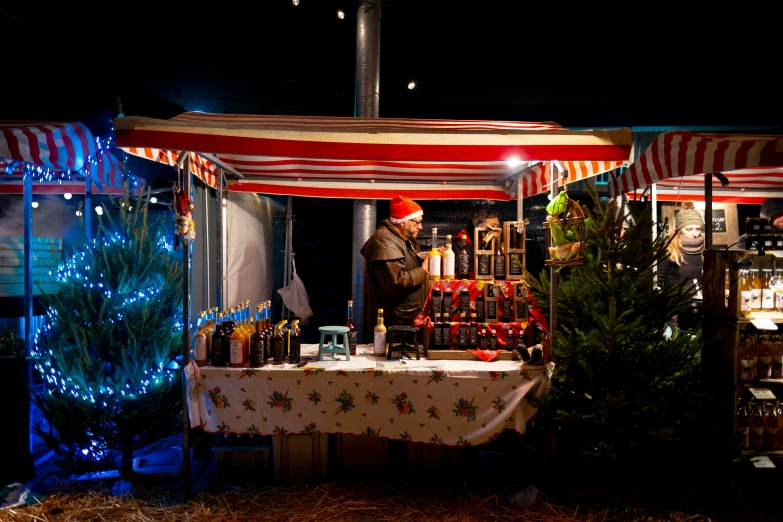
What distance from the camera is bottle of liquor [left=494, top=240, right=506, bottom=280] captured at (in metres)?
4.00

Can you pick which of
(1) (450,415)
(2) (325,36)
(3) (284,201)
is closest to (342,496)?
(1) (450,415)

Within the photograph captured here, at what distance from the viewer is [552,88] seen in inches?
461

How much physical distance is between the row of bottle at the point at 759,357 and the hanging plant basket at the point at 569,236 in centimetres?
156

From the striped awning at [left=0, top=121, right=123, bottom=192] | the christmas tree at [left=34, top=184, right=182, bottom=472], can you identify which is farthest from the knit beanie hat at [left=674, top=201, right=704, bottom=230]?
the striped awning at [left=0, top=121, right=123, bottom=192]

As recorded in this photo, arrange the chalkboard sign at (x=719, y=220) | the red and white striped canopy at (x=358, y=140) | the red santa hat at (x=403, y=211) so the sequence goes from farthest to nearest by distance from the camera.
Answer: the chalkboard sign at (x=719, y=220) < the red santa hat at (x=403, y=211) < the red and white striped canopy at (x=358, y=140)

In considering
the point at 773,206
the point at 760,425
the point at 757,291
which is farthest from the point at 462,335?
the point at 773,206

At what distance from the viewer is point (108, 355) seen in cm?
372

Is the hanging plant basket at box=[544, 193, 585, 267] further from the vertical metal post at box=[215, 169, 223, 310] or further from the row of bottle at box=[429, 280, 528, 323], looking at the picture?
the vertical metal post at box=[215, 169, 223, 310]

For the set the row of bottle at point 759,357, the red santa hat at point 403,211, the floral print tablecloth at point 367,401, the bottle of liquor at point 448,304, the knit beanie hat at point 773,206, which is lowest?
the floral print tablecloth at point 367,401

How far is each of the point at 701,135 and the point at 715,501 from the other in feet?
9.18


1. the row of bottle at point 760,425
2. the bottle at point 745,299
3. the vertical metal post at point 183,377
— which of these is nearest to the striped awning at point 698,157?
the bottle at point 745,299

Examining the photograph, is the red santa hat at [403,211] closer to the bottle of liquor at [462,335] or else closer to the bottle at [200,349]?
the bottle of liquor at [462,335]

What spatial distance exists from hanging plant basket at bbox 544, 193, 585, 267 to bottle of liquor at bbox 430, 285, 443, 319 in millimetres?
887

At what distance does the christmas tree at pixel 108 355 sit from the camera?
3.64 meters
